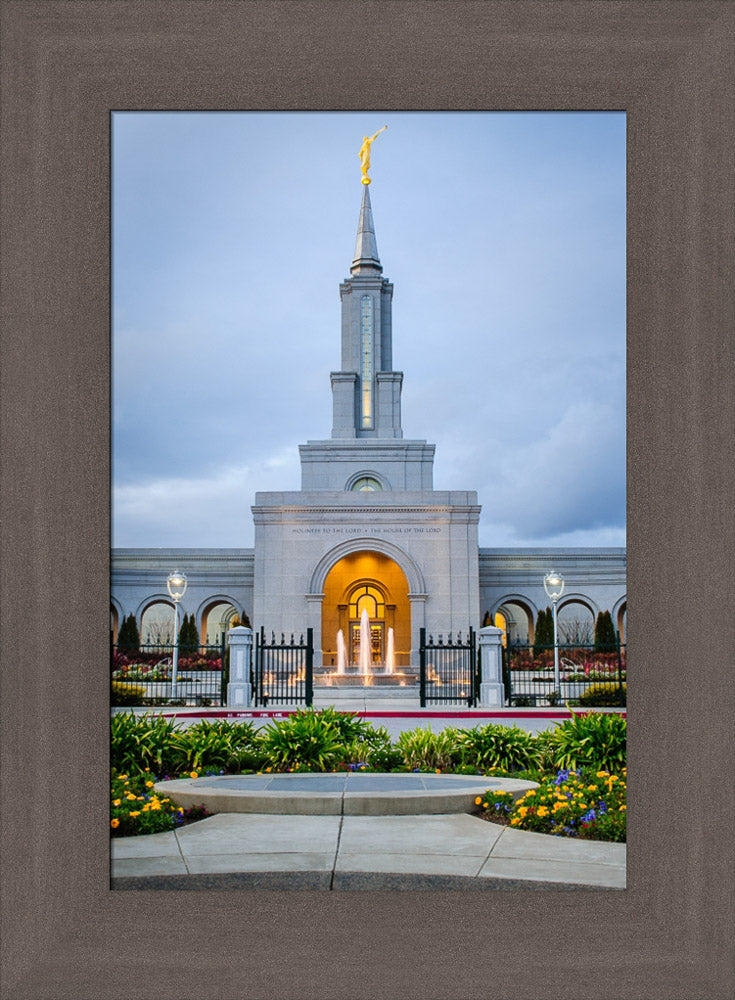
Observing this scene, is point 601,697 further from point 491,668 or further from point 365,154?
point 365,154

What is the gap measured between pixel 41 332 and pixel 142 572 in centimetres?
3187

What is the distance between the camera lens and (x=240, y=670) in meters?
19.7

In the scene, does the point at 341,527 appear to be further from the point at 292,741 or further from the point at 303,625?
the point at 292,741

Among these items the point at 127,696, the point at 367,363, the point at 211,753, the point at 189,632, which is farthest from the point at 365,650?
the point at 211,753

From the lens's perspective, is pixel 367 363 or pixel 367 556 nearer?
pixel 367 556

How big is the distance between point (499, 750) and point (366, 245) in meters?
33.6

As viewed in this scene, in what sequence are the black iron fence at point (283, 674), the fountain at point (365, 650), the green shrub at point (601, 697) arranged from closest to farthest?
1. the green shrub at point (601, 697)
2. the black iron fence at point (283, 674)
3. the fountain at point (365, 650)

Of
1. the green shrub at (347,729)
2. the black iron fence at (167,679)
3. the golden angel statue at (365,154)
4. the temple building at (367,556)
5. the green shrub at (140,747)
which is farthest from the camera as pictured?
the golden angel statue at (365,154)

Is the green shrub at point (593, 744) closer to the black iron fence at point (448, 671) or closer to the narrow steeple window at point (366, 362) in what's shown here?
the black iron fence at point (448, 671)

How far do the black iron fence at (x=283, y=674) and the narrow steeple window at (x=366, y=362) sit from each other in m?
A: 11.7

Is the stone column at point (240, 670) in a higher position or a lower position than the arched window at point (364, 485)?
lower

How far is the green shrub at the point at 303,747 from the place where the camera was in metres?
8.72

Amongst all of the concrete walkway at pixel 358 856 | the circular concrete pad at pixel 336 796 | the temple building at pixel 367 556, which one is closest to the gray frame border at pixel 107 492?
→ the concrete walkway at pixel 358 856

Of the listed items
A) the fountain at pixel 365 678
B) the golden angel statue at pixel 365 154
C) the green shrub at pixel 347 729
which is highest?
the golden angel statue at pixel 365 154
